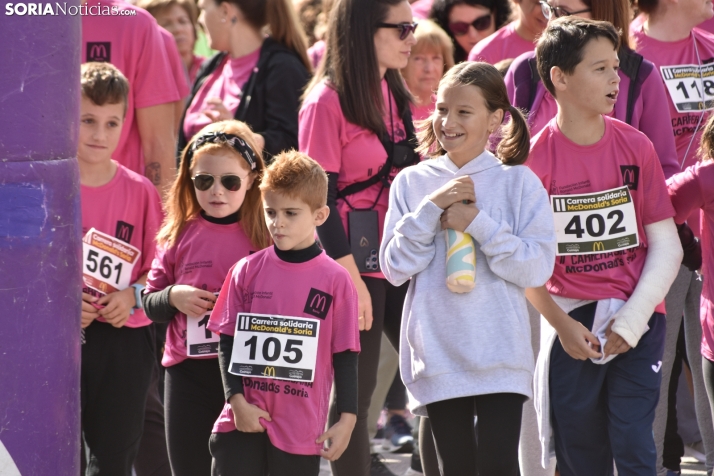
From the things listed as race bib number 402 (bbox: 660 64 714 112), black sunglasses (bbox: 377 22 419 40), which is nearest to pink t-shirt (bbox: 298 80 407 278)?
black sunglasses (bbox: 377 22 419 40)

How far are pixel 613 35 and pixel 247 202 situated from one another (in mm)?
1525

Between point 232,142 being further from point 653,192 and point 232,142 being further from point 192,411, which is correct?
point 653,192

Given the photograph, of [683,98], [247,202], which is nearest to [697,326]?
[683,98]

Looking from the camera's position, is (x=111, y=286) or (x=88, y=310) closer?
(x=88, y=310)

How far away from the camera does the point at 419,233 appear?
3.72m

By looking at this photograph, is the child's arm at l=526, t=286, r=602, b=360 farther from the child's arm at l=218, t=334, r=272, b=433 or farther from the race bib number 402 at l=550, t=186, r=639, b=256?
the child's arm at l=218, t=334, r=272, b=433

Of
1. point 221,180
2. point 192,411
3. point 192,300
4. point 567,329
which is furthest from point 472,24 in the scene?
point 192,411

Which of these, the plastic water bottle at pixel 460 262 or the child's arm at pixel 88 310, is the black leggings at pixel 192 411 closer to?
the child's arm at pixel 88 310

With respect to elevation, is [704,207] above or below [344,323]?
above

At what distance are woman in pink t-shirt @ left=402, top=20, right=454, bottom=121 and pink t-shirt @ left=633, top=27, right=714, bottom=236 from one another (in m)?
1.22

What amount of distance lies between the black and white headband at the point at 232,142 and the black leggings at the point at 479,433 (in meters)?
1.18

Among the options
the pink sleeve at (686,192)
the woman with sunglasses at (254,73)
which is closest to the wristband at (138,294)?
the woman with sunglasses at (254,73)

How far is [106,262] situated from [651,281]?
7.00 ft

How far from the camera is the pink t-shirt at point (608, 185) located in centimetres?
403
